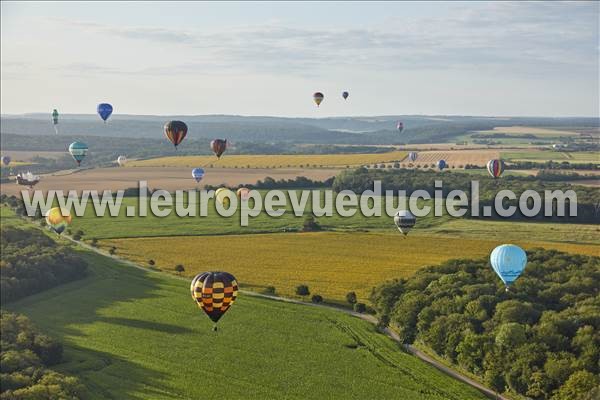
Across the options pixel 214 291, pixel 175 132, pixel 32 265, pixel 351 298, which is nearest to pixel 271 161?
pixel 175 132

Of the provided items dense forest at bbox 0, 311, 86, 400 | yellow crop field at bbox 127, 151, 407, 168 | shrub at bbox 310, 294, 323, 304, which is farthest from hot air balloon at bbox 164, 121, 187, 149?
yellow crop field at bbox 127, 151, 407, 168

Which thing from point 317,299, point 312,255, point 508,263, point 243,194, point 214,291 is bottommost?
point 317,299

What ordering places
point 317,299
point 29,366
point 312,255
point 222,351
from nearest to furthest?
point 29,366 < point 222,351 < point 317,299 < point 312,255

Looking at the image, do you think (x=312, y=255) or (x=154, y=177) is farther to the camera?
(x=154, y=177)

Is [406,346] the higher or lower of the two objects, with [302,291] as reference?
lower

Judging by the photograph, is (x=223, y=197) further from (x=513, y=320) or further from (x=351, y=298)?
(x=513, y=320)

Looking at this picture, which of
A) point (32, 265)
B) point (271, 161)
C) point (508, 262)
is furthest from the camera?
point (271, 161)

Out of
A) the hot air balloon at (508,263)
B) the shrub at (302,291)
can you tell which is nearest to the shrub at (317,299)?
the shrub at (302,291)
